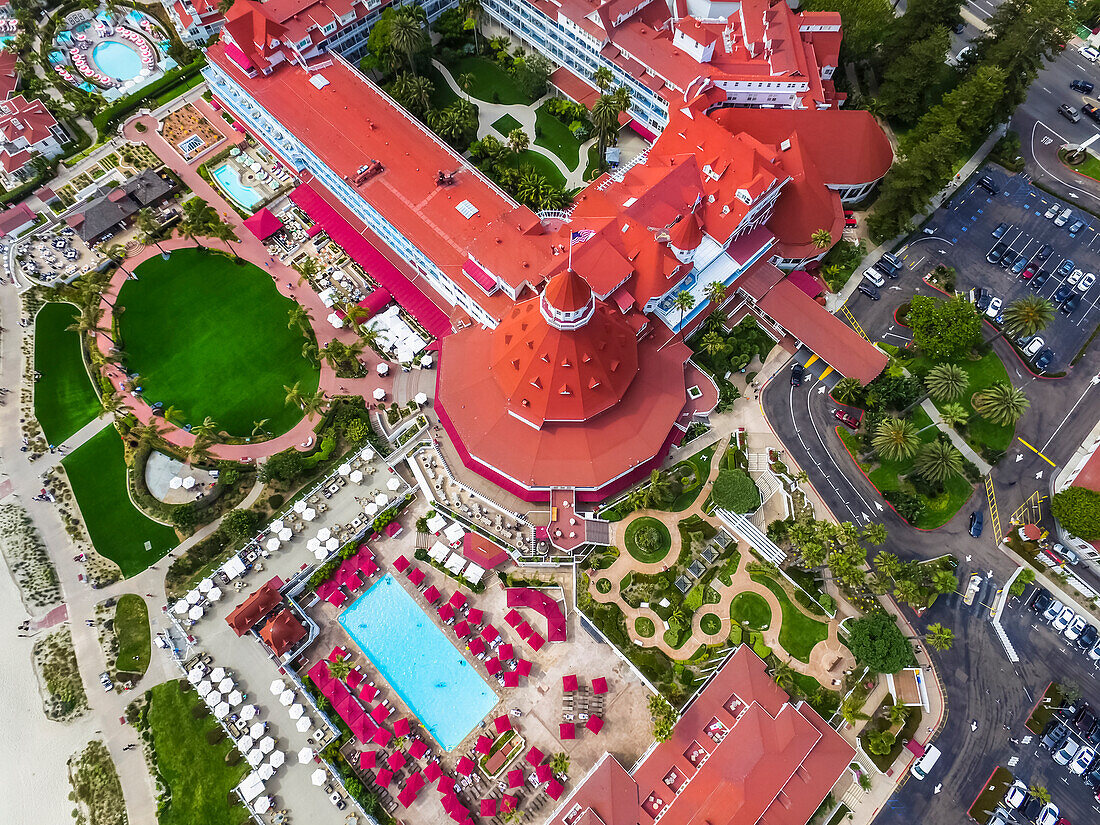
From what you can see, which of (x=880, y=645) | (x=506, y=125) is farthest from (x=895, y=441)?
(x=506, y=125)

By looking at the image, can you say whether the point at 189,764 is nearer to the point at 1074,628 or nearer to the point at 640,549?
the point at 640,549

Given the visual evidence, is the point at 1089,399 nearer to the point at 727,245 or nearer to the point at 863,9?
the point at 727,245

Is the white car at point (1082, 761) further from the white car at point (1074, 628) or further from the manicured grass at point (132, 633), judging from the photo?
the manicured grass at point (132, 633)

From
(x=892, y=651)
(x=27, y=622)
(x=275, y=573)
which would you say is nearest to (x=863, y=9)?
(x=892, y=651)

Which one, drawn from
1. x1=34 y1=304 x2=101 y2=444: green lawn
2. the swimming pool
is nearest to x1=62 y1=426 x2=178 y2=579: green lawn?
x1=34 y1=304 x2=101 y2=444: green lawn

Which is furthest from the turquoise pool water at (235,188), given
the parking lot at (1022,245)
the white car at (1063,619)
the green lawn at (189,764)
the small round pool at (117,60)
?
the white car at (1063,619)
